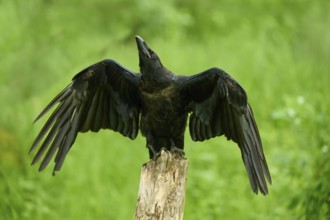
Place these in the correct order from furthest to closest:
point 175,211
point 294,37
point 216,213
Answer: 1. point 294,37
2. point 216,213
3. point 175,211

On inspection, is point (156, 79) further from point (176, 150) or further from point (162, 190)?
point (162, 190)

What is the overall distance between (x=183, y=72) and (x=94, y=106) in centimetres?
499

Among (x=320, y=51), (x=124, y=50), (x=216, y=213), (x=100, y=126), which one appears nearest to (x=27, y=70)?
(x=124, y=50)

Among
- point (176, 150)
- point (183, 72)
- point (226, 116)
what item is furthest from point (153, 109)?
point (183, 72)

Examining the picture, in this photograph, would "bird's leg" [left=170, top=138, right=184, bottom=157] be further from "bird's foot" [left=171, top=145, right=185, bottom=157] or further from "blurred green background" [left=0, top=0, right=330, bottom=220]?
"blurred green background" [left=0, top=0, right=330, bottom=220]

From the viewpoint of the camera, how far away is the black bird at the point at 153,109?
4.98m

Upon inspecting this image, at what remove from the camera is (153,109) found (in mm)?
5223

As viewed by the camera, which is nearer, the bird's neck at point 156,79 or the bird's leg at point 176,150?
the bird's leg at point 176,150

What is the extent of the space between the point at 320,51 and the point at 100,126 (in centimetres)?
581

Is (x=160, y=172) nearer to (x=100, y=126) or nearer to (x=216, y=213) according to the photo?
(x=100, y=126)

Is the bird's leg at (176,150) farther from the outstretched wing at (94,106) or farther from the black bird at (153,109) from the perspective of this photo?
the outstretched wing at (94,106)

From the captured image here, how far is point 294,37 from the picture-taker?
37.3 feet

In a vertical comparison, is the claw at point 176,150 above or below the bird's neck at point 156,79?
below

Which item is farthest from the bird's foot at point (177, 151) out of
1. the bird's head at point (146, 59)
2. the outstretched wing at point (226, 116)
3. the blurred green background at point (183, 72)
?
the blurred green background at point (183, 72)
